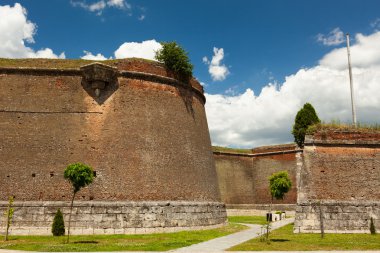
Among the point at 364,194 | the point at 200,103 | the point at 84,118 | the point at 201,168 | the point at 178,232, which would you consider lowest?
the point at 178,232

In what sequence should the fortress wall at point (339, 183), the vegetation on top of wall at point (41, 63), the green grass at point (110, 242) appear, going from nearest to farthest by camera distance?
the green grass at point (110, 242) < the fortress wall at point (339, 183) < the vegetation on top of wall at point (41, 63)

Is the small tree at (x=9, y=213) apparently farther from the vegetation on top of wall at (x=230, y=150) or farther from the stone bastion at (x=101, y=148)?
the vegetation on top of wall at (x=230, y=150)

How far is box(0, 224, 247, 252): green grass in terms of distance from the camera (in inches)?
531

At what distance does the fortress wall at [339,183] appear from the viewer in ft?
59.8

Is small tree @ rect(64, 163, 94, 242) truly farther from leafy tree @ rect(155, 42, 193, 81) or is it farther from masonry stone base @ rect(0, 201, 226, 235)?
leafy tree @ rect(155, 42, 193, 81)

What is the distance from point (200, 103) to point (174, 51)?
4.40 m

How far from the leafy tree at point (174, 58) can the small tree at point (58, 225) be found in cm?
1056

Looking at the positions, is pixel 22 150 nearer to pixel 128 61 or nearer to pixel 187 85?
pixel 128 61

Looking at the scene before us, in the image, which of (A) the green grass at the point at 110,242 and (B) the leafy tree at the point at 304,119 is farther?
(B) the leafy tree at the point at 304,119

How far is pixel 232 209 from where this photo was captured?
40.0 metres

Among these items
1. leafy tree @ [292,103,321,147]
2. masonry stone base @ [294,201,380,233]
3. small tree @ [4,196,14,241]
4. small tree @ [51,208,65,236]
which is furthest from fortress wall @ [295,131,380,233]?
small tree @ [4,196,14,241]

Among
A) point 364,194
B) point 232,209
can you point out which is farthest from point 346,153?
point 232,209

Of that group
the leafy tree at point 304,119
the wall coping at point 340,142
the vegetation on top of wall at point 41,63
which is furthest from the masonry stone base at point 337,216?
the vegetation on top of wall at point 41,63

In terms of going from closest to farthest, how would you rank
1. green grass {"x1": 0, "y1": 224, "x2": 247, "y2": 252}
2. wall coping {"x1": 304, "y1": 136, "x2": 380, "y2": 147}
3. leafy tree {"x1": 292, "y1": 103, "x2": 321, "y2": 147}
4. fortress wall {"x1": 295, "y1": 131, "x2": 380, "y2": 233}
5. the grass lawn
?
the grass lawn < green grass {"x1": 0, "y1": 224, "x2": 247, "y2": 252} < fortress wall {"x1": 295, "y1": 131, "x2": 380, "y2": 233} < wall coping {"x1": 304, "y1": 136, "x2": 380, "y2": 147} < leafy tree {"x1": 292, "y1": 103, "x2": 321, "y2": 147}
